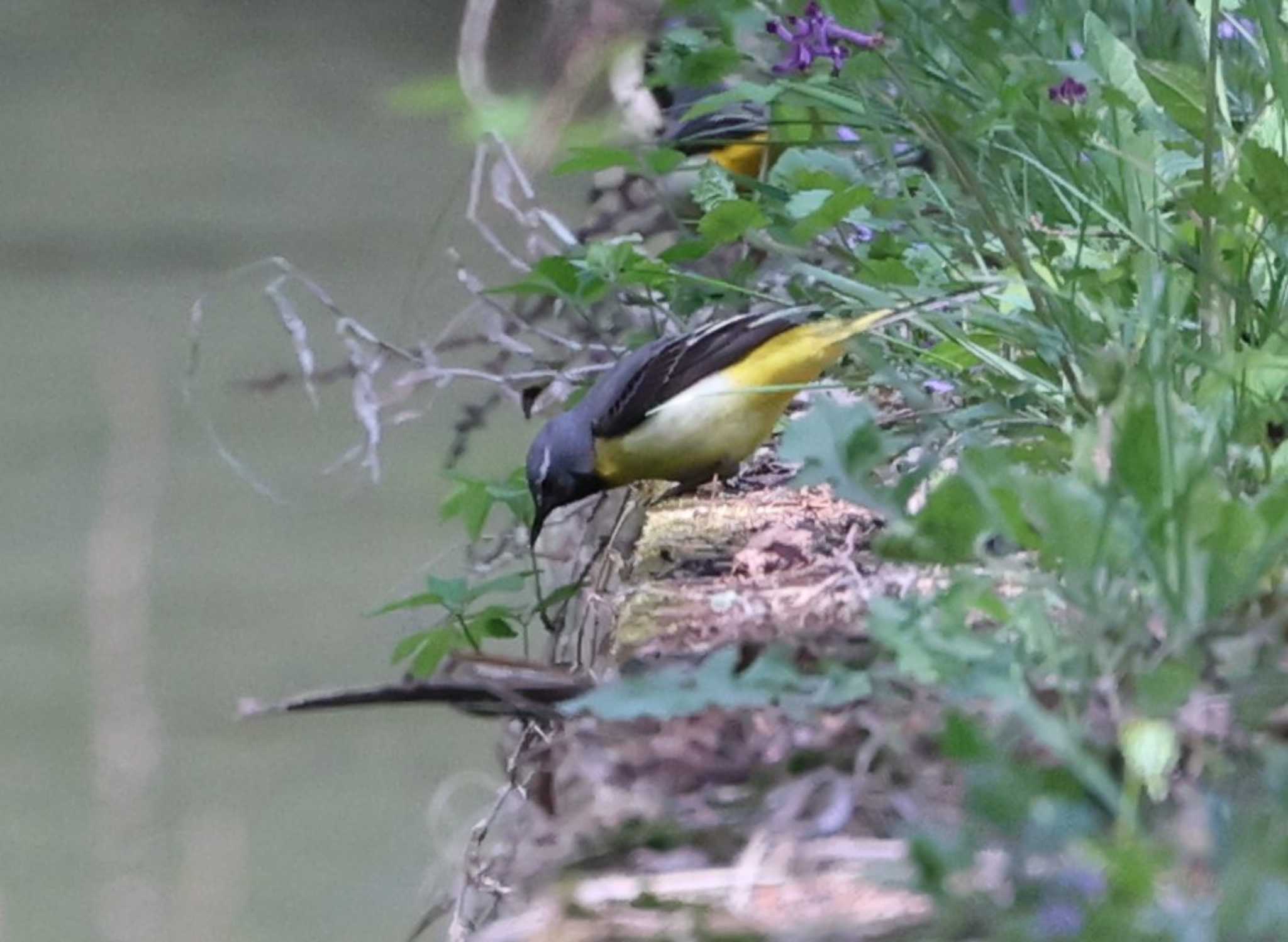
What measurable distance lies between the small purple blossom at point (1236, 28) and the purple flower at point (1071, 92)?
91 mm

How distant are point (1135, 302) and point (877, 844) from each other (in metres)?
0.60

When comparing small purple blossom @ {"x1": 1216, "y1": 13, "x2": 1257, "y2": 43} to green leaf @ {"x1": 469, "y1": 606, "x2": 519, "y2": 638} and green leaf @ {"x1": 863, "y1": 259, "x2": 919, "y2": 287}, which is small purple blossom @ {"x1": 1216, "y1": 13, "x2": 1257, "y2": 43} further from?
green leaf @ {"x1": 469, "y1": 606, "x2": 519, "y2": 638}

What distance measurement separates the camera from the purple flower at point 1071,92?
46.1 inches

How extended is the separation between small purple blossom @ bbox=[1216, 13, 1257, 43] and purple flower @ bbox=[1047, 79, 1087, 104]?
0.30 ft

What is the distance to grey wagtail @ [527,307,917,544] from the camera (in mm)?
1527

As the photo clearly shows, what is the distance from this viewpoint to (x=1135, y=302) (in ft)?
3.54

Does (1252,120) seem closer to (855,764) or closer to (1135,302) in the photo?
(1135,302)

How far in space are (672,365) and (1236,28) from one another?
0.53 meters

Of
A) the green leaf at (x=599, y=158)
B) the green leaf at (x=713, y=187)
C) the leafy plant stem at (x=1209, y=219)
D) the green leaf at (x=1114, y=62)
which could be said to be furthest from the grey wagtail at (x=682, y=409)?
the leafy plant stem at (x=1209, y=219)

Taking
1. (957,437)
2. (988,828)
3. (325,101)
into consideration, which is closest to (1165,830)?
(988,828)

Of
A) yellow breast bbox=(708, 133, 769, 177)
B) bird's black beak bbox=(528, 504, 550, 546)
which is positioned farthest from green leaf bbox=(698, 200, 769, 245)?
yellow breast bbox=(708, 133, 769, 177)

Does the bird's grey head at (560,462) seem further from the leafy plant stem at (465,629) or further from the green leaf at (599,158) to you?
the green leaf at (599,158)

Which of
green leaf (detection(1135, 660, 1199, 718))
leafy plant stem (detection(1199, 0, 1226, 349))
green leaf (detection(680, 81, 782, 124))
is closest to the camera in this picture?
green leaf (detection(1135, 660, 1199, 718))

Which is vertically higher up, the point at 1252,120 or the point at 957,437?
the point at 1252,120
